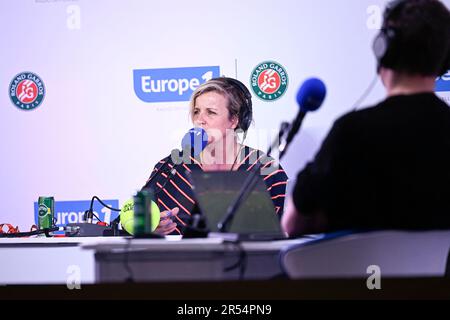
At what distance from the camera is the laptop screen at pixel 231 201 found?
151 centimetres

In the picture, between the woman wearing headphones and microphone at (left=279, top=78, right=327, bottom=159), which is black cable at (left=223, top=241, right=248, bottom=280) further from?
the woman wearing headphones

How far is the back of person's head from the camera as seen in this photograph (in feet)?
4.68

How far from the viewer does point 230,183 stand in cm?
159

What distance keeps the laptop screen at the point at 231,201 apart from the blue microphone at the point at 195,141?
1433 mm

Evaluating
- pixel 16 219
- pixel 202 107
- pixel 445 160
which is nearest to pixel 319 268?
pixel 445 160

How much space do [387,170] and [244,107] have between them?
1953 mm

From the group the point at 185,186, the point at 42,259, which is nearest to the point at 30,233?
the point at 42,259

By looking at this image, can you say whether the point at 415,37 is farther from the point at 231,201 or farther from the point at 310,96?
the point at 231,201

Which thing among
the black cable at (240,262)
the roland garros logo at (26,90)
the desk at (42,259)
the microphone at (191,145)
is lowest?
the desk at (42,259)

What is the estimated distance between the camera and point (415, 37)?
143cm

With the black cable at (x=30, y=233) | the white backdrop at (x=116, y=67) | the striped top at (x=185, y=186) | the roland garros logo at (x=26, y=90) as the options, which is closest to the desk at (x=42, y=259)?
the black cable at (x=30, y=233)

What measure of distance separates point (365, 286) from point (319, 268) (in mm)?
226

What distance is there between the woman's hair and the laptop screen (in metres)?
1.55

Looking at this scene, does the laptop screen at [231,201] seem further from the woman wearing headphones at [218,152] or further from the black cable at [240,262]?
the woman wearing headphones at [218,152]
